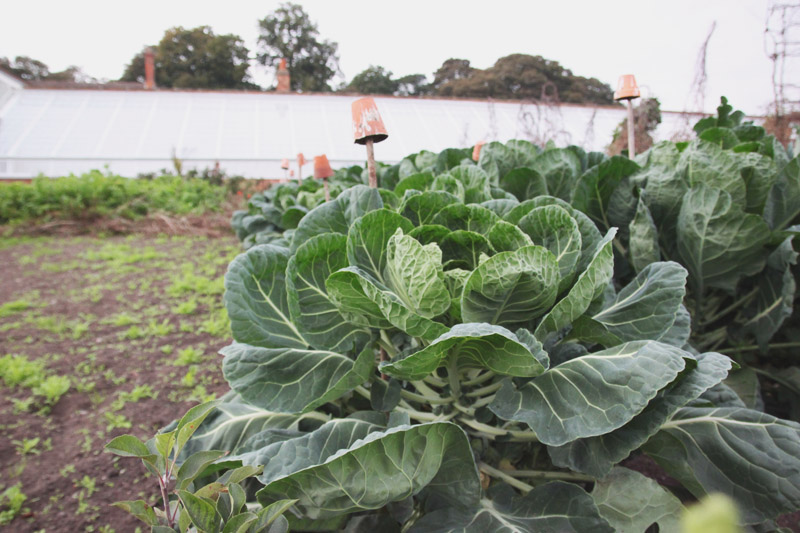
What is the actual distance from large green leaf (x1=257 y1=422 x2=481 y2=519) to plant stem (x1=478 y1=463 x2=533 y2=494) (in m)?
0.29

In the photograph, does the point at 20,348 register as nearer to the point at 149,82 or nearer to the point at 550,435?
the point at 550,435

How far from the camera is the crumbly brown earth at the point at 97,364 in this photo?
1987 millimetres

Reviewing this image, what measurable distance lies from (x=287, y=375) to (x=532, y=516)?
65 cm

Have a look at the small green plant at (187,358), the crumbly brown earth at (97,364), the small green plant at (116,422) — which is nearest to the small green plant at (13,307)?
the crumbly brown earth at (97,364)

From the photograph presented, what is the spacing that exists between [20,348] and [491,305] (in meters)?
4.01

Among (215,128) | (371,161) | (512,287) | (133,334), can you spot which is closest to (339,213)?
(371,161)

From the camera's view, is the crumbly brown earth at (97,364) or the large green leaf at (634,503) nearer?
the large green leaf at (634,503)

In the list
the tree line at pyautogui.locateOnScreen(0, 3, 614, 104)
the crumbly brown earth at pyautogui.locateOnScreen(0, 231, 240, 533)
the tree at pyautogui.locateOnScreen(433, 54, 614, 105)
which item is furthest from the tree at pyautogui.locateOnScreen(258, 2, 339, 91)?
the crumbly brown earth at pyautogui.locateOnScreen(0, 231, 240, 533)

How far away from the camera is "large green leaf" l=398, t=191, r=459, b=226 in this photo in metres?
1.20

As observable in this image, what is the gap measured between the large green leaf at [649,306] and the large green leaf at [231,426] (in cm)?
86

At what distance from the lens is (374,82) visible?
140 feet

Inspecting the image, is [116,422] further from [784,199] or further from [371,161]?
[784,199]

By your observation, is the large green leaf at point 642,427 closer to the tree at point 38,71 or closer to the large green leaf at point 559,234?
the large green leaf at point 559,234

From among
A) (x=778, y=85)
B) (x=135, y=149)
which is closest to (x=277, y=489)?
(x=778, y=85)
